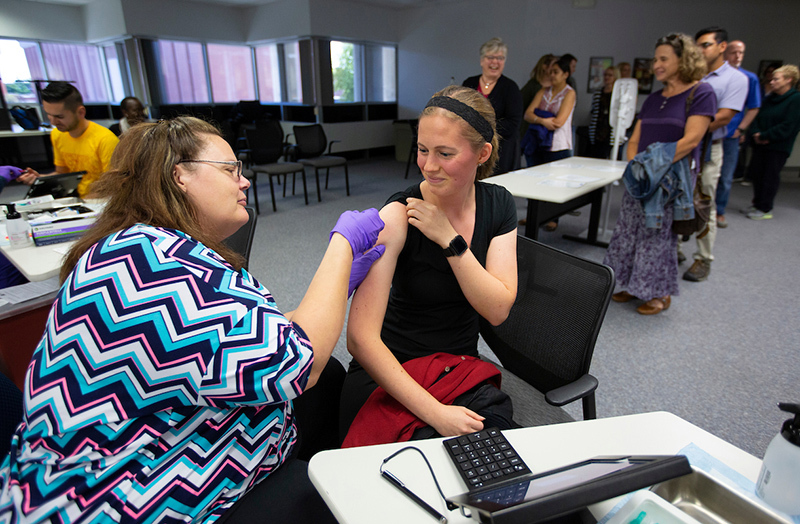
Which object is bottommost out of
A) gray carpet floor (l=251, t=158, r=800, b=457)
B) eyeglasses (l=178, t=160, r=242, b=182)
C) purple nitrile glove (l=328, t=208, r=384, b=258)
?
gray carpet floor (l=251, t=158, r=800, b=457)

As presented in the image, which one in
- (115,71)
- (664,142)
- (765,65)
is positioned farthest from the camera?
(115,71)

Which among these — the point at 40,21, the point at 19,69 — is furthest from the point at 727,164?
Answer: the point at 19,69

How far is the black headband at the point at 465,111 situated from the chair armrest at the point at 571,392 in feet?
2.35

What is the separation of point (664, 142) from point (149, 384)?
9.09 feet

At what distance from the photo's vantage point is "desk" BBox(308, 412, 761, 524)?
2.26ft

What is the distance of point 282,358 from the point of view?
0.73 meters

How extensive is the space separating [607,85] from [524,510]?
6.68 m

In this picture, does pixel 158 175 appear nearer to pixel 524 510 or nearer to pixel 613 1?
pixel 524 510

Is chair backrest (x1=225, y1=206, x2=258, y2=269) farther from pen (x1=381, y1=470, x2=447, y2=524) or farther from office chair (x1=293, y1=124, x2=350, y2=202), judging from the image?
office chair (x1=293, y1=124, x2=350, y2=202)

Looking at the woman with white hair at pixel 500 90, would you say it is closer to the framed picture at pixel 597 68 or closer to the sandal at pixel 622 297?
the sandal at pixel 622 297

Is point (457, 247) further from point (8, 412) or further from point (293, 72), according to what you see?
point (293, 72)

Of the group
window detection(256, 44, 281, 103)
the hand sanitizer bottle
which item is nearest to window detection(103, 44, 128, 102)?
window detection(256, 44, 281, 103)

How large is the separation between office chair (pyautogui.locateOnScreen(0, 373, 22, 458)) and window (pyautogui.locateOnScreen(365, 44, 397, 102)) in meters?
8.56

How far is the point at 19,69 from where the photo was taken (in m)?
7.80
